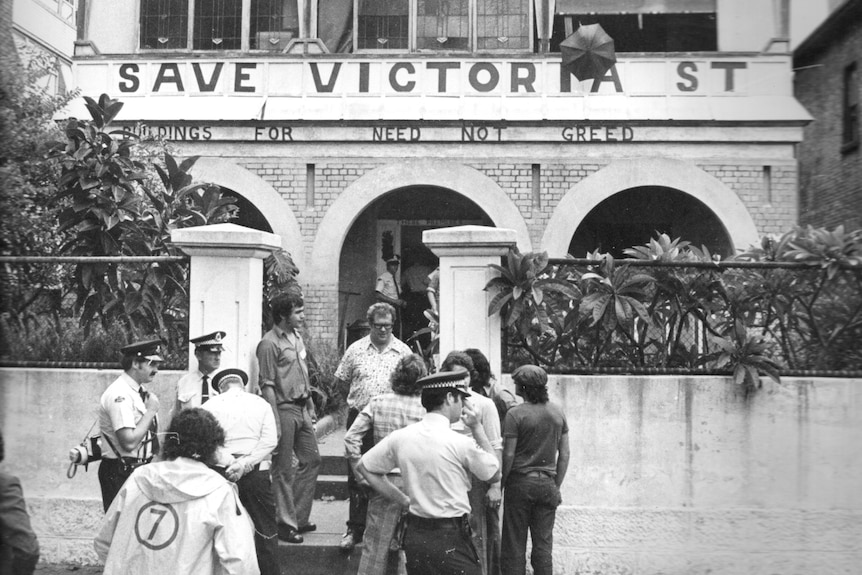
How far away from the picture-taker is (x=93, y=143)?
9.01 m

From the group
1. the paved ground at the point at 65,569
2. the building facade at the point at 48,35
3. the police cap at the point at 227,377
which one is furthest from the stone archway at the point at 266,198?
Answer: the police cap at the point at 227,377

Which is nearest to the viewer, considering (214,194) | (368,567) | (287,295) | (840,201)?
(368,567)

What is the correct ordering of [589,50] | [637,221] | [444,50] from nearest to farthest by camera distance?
[589,50] < [444,50] < [637,221]

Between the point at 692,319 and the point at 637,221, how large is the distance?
8739mm

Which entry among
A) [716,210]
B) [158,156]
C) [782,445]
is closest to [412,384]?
[782,445]

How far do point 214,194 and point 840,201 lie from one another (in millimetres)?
10784

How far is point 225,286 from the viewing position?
26.6 feet

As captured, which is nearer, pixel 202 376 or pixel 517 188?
pixel 202 376

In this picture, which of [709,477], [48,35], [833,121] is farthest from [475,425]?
[833,121]

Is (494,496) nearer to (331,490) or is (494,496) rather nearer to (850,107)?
(331,490)

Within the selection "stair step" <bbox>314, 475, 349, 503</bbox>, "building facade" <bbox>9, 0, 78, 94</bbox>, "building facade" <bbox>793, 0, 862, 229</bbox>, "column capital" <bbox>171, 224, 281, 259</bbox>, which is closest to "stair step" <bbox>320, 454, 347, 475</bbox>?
"stair step" <bbox>314, 475, 349, 503</bbox>

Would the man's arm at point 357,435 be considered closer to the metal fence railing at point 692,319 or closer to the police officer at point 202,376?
the police officer at point 202,376

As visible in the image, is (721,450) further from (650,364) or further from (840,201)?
(840,201)

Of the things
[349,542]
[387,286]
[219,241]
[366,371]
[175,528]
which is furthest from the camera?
[387,286]
